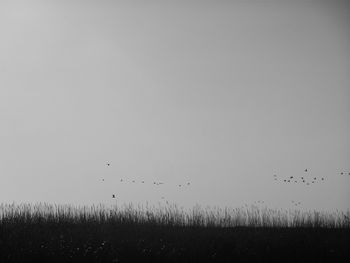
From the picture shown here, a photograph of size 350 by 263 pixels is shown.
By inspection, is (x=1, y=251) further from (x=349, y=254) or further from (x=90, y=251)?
(x=349, y=254)

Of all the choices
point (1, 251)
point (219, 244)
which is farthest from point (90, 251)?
point (219, 244)

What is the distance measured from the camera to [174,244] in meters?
16.3

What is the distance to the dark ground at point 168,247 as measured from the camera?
14141mm

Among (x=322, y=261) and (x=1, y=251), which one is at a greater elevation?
(x=1, y=251)

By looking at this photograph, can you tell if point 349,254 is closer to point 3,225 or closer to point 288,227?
point 288,227

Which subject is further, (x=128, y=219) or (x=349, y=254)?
(x=128, y=219)

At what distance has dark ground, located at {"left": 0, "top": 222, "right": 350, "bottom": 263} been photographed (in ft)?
46.4

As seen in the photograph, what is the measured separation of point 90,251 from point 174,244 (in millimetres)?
3232

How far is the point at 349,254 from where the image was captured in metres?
16.3

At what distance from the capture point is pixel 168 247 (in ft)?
52.3

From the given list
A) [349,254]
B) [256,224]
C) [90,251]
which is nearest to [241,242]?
[349,254]

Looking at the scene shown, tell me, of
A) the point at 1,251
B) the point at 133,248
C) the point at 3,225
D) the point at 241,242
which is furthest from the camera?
the point at 3,225

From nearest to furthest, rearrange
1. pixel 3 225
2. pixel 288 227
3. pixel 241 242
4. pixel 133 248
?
pixel 133 248 → pixel 241 242 → pixel 3 225 → pixel 288 227

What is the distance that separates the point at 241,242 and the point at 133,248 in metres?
4.53
